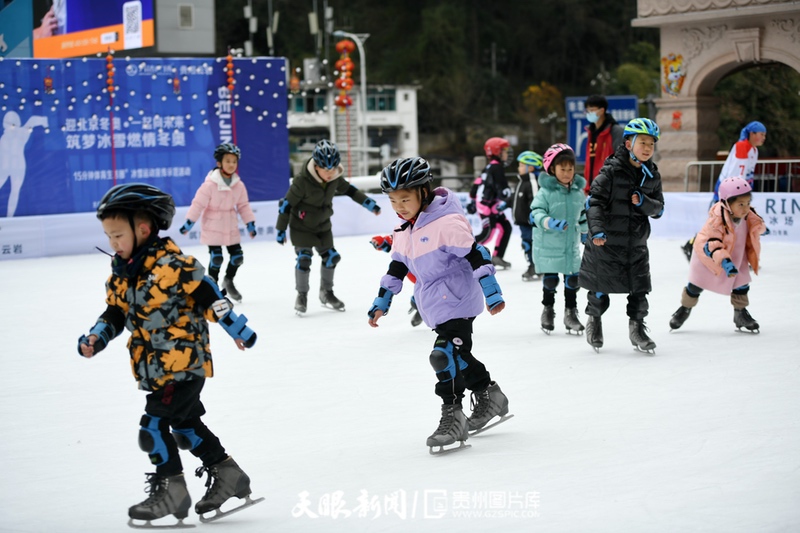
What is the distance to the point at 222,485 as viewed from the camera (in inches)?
167

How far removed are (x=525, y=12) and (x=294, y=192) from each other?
58.6 metres

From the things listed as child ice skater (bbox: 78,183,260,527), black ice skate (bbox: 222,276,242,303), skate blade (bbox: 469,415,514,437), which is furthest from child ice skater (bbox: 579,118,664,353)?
black ice skate (bbox: 222,276,242,303)

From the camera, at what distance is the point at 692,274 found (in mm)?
8031

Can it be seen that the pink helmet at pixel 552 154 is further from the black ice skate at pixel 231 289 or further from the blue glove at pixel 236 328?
the blue glove at pixel 236 328

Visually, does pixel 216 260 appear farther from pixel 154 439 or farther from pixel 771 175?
pixel 771 175

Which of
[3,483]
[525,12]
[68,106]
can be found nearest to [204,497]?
[3,483]

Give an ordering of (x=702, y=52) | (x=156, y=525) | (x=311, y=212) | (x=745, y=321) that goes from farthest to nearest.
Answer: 1. (x=702, y=52)
2. (x=311, y=212)
3. (x=745, y=321)
4. (x=156, y=525)

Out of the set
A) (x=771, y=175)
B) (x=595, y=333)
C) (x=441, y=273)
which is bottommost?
(x=595, y=333)

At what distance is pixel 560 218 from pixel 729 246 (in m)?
1.27

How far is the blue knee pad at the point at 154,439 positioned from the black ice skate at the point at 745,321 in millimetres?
5280

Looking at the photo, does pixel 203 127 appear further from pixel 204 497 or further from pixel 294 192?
pixel 204 497

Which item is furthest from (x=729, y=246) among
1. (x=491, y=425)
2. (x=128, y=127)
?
→ (x=128, y=127)

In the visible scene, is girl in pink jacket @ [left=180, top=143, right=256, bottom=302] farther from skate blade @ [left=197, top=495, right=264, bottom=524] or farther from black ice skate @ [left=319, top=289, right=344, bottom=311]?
skate blade @ [left=197, top=495, right=264, bottom=524]

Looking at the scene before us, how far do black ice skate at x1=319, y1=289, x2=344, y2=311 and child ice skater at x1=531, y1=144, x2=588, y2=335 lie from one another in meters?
2.32
